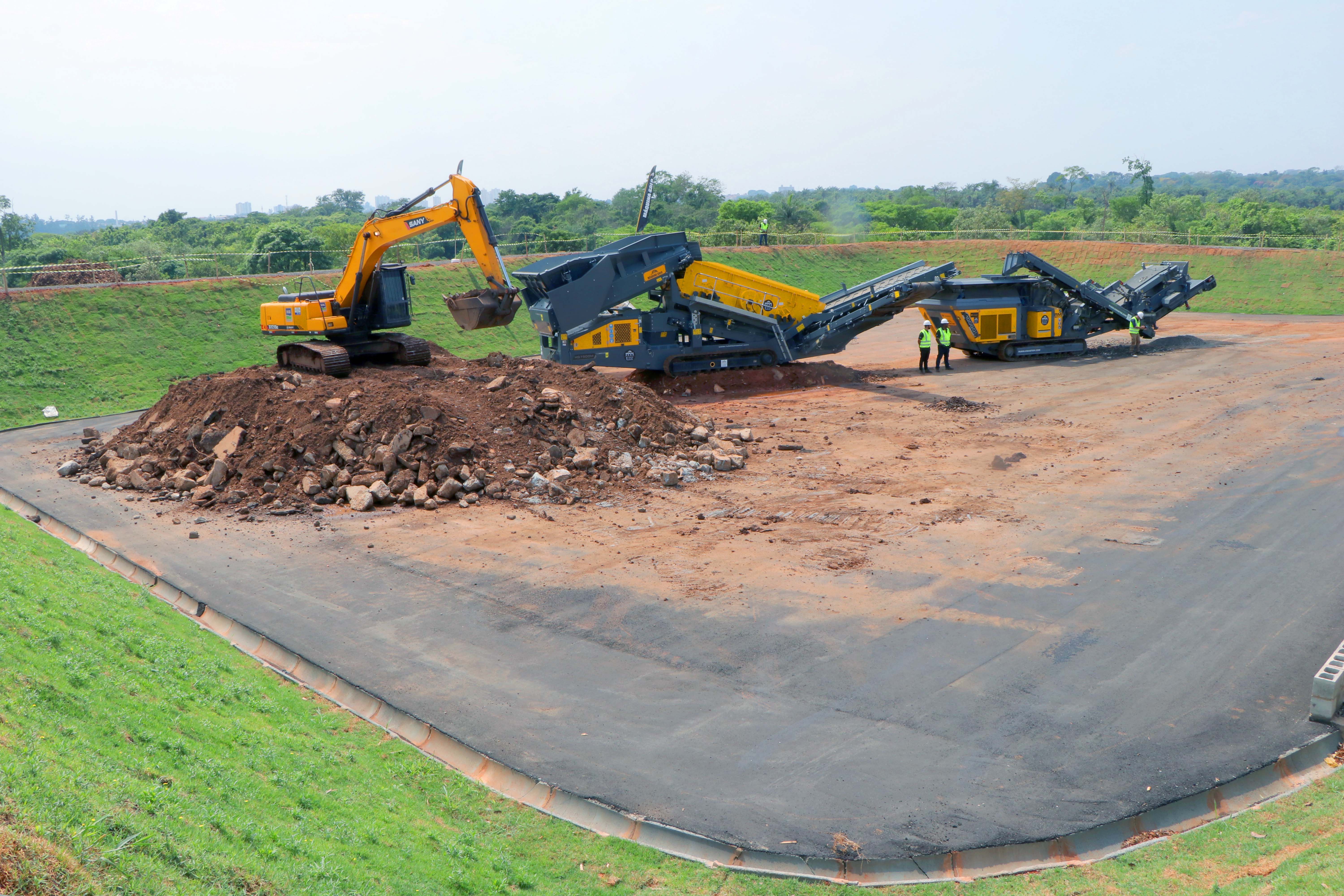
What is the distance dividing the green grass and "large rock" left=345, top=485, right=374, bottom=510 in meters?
6.38

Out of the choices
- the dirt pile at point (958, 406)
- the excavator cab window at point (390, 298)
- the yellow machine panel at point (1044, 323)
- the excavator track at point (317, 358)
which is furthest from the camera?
the yellow machine panel at point (1044, 323)

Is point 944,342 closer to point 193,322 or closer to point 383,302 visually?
point 383,302

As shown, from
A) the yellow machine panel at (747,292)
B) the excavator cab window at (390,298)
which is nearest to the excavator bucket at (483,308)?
the excavator cab window at (390,298)

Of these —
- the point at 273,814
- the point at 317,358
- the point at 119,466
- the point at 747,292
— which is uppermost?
the point at 747,292

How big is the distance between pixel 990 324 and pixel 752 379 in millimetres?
7858

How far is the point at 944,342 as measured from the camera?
26953 mm

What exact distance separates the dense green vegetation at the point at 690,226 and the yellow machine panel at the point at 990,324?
16.2 metres

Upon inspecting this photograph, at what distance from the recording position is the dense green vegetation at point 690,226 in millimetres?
40656

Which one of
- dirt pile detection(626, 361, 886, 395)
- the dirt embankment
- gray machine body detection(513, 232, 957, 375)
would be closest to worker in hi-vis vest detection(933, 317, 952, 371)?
gray machine body detection(513, 232, 957, 375)

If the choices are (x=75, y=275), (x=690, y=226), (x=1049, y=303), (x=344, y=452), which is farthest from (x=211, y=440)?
(x=690, y=226)

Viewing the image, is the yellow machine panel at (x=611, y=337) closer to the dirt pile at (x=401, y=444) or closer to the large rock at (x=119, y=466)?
the dirt pile at (x=401, y=444)

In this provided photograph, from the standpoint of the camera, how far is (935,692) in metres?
9.12

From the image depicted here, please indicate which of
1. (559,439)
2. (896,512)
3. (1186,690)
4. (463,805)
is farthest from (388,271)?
(1186,690)

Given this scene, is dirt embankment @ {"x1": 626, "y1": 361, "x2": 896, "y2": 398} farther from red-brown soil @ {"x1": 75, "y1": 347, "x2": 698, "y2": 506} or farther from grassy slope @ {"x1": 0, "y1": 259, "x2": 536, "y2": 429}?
grassy slope @ {"x1": 0, "y1": 259, "x2": 536, "y2": 429}
